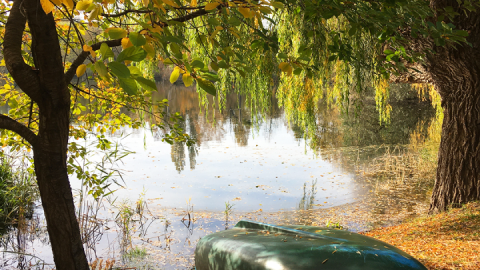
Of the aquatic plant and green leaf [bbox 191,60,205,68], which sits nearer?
green leaf [bbox 191,60,205,68]

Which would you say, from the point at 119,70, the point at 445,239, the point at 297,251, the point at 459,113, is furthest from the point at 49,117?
the point at 459,113

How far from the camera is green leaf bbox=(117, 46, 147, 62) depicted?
1.13m

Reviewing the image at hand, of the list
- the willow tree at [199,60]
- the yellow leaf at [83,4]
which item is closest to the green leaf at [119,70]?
the willow tree at [199,60]

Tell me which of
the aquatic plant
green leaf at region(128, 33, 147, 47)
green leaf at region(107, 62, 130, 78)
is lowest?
the aquatic plant

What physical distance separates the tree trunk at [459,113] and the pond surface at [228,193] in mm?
1539

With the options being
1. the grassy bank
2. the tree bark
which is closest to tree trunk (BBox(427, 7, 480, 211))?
the grassy bank

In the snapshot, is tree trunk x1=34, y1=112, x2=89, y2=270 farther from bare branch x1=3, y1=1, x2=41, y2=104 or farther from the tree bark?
bare branch x1=3, y1=1, x2=41, y2=104

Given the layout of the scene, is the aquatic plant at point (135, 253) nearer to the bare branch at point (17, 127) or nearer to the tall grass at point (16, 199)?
the tall grass at point (16, 199)

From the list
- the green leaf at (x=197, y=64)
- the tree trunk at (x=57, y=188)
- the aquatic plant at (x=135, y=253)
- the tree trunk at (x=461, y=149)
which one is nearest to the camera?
the green leaf at (x=197, y=64)

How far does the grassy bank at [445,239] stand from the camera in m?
2.95

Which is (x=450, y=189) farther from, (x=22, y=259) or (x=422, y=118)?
(x=422, y=118)

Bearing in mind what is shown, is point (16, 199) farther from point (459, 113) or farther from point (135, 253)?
point (459, 113)

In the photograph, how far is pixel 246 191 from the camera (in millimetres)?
8102

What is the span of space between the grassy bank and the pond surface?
1.11 metres
